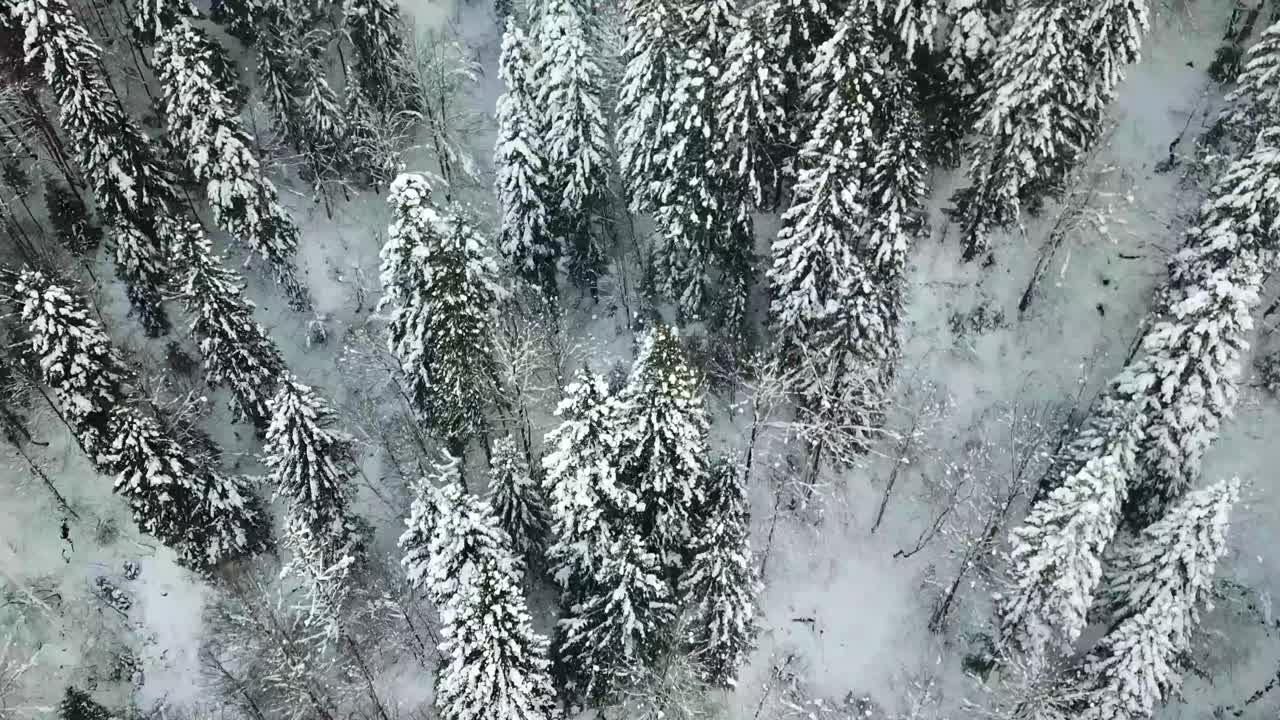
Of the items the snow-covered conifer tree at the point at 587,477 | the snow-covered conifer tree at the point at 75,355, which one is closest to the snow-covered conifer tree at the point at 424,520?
the snow-covered conifer tree at the point at 587,477

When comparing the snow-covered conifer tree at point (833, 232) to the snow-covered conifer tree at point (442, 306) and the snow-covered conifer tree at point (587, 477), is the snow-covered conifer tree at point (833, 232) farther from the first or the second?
the snow-covered conifer tree at point (442, 306)

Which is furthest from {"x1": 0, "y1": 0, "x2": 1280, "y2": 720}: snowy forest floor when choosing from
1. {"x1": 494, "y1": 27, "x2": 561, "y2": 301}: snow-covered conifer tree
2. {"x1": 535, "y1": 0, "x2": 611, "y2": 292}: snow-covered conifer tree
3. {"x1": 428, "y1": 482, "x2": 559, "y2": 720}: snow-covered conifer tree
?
{"x1": 428, "y1": 482, "x2": 559, "y2": 720}: snow-covered conifer tree

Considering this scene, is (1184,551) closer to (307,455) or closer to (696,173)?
(696,173)

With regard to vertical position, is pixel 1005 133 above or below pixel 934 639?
above

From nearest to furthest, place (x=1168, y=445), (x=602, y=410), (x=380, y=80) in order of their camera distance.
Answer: (x=602, y=410) < (x=1168, y=445) < (x=380, y=80)

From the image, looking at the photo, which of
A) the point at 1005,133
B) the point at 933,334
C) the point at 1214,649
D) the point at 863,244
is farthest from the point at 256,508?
the point at 1214,649

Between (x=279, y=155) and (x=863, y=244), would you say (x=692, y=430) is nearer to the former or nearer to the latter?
(x=863, y=244)

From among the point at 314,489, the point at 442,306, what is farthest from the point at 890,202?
the point at 314,489

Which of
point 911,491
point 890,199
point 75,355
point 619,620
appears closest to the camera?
point 619,620
